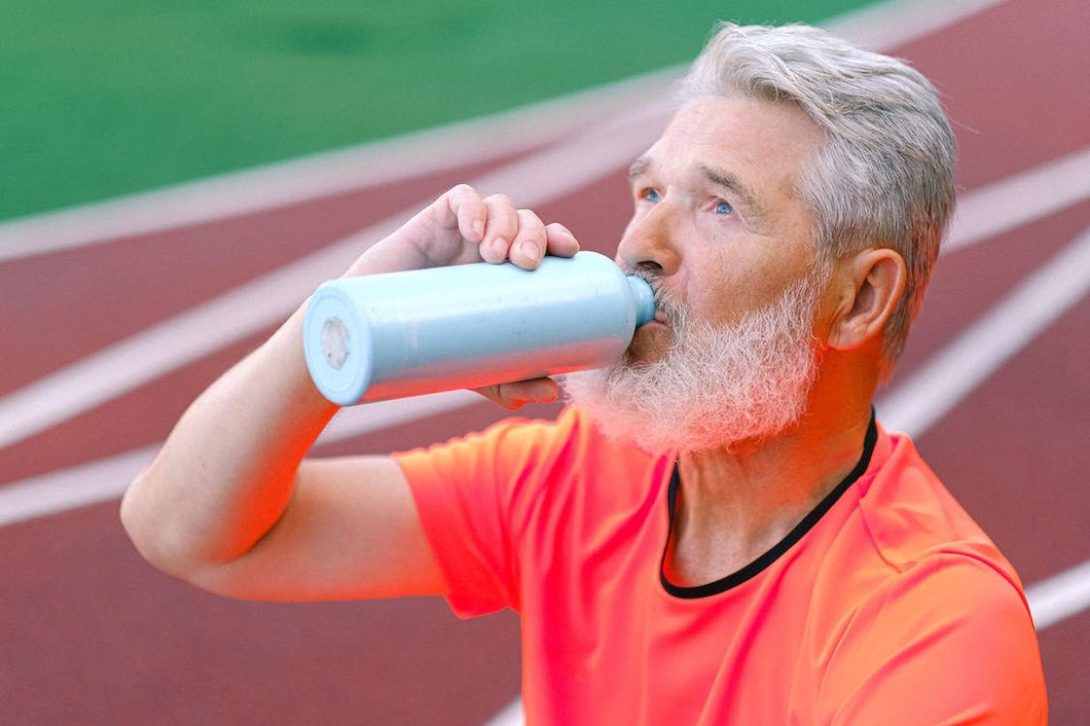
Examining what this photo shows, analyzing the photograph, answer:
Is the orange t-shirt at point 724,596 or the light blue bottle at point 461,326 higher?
the light blue bottle at point 461,326

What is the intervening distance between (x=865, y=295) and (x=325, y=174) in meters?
3.89

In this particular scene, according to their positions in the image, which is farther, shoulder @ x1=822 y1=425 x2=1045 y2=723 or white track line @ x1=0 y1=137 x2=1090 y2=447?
white track line @ x1=0 y1=137 x2=1090 y2=447

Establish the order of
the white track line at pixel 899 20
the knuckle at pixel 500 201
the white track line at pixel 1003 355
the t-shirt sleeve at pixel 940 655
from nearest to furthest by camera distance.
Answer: the t-shirt sleeve at pixel 940 655
the knuckle at pixel 500 201
the white track line at pixel 1003 355
the white track line at pixel 899 20

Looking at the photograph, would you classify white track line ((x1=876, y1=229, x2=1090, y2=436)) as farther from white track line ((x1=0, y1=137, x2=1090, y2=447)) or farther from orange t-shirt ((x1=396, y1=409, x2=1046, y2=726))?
orange t-shirt ((x1=396, y1=409, x2=1046, y2=726))

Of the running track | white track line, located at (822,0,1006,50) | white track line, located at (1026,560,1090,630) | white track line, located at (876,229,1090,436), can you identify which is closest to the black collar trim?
the running track

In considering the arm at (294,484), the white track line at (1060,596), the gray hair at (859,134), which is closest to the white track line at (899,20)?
the white track line at (1060,596)

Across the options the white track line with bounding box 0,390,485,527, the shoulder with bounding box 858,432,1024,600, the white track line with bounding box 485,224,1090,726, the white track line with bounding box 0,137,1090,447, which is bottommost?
the white track line with bounding box 485,224,1090,726

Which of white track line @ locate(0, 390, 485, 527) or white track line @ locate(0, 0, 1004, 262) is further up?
white track line @ locate(0, 0, 1004, 262)

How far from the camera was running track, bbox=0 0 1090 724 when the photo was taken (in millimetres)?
4066

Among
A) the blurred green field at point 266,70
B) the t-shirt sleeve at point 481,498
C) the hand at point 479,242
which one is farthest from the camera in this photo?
the blurred green field at point 266,70

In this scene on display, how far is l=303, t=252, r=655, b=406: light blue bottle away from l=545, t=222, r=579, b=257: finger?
0.02m

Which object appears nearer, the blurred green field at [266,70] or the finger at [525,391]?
the finger at [525,391]

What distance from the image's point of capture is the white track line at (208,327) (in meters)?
4.84

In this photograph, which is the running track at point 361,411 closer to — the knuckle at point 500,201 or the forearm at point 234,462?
the forearm at point 234,462
